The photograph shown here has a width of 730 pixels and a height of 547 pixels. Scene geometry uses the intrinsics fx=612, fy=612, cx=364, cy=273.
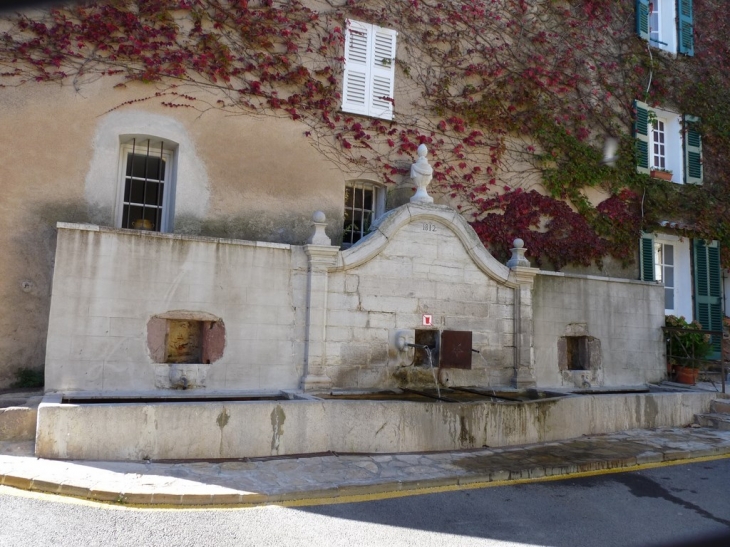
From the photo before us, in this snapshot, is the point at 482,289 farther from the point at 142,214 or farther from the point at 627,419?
the point at 142,214

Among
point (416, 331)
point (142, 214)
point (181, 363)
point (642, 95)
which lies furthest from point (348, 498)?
point (642, 95)

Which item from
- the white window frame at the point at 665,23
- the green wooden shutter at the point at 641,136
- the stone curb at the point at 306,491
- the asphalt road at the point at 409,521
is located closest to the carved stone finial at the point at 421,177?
the stone curb at the point at 306,491

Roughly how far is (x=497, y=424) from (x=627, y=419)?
2.62m

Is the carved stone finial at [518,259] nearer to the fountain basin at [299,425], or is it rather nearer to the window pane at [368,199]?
the fountain basin at [299,425]

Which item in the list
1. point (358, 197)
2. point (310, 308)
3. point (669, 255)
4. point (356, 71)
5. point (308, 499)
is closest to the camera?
point (308, 499)

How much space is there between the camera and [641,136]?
45.5 feet

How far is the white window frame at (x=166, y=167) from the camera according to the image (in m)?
9.66

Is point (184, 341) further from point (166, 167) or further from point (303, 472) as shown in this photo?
point (166, 167)

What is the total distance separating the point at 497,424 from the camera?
783 cm

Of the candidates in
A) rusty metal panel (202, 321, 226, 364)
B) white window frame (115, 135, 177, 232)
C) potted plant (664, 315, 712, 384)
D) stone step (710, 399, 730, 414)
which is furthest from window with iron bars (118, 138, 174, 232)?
potted plant (664, 315, 712, 384)

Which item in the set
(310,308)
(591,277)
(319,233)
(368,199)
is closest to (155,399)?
(310,308)

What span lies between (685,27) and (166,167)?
12715 millimetres

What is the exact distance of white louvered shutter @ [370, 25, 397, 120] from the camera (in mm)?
11406

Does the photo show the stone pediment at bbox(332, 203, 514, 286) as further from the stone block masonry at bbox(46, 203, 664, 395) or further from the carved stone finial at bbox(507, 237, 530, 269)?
the carved stone finial at bbox(507, 237, 530, 269)
